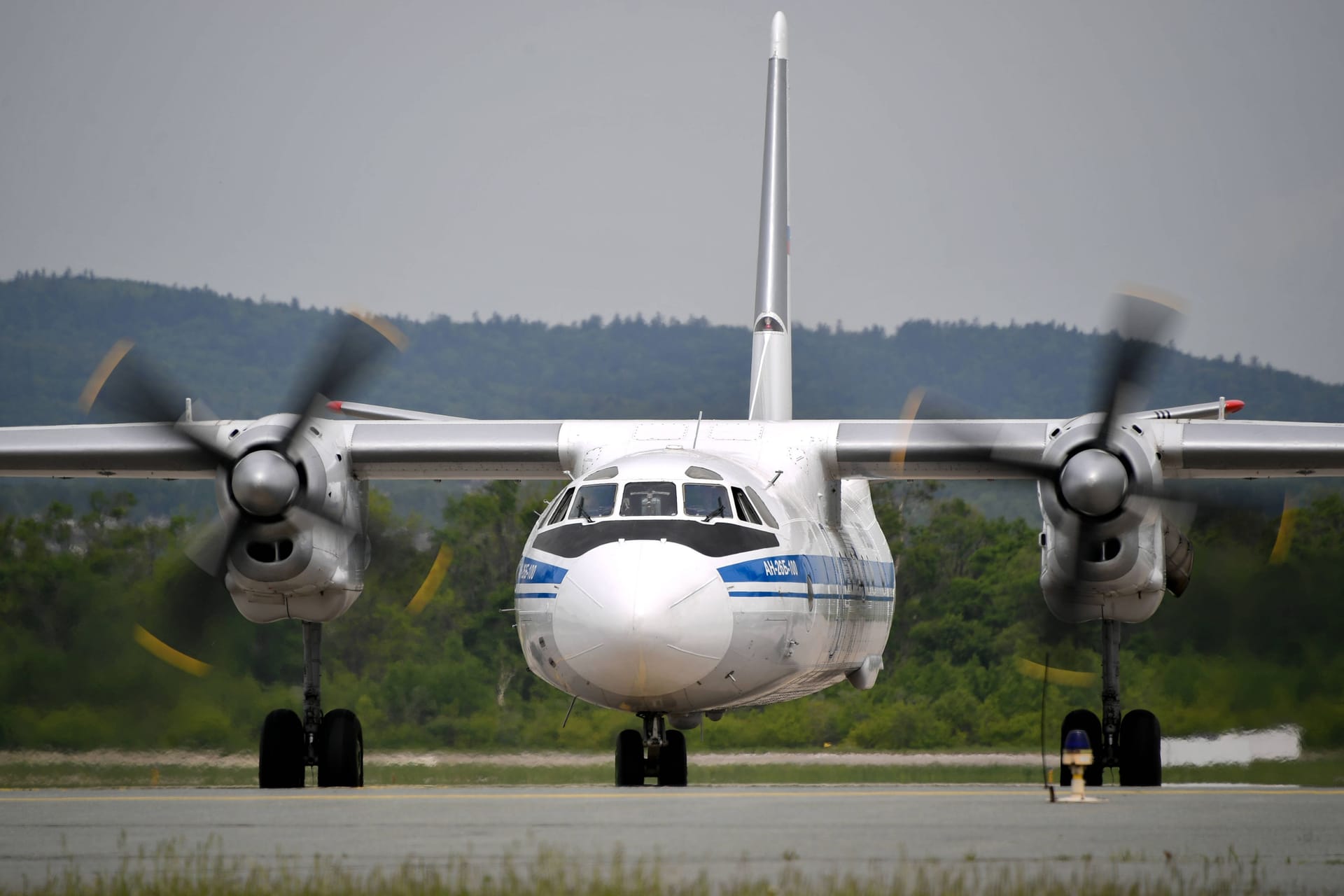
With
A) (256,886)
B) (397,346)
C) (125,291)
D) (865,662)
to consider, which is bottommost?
(256,886)

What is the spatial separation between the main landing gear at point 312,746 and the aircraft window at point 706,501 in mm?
4973

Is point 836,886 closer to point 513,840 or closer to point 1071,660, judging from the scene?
point 513,840

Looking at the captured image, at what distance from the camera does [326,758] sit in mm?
16859

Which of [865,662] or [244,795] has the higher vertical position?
[865,662]

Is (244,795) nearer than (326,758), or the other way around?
(244,795)

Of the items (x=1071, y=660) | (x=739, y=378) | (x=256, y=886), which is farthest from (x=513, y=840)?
(x=739, y=378)

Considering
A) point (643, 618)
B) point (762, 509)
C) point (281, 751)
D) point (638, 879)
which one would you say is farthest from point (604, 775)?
point (638, 879)

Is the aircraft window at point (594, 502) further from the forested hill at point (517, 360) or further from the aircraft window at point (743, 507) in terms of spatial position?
the forested hill at point (517, 360)

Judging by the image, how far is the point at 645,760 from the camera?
16641 millimetres

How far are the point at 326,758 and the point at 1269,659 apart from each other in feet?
32.5

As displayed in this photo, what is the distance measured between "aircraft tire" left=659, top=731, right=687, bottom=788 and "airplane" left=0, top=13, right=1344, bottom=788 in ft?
0.09

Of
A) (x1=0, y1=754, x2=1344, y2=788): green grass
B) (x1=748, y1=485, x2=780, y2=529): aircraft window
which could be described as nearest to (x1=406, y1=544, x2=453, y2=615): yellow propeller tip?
(x1=748, y1=485, x2=780, y2=529): aircraft window

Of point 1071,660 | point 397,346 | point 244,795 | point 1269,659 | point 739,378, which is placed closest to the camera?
point 244,795

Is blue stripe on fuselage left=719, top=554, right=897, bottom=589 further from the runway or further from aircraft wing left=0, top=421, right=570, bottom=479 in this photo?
aircraft wing left=0, top=421, right=570, bottom=479
